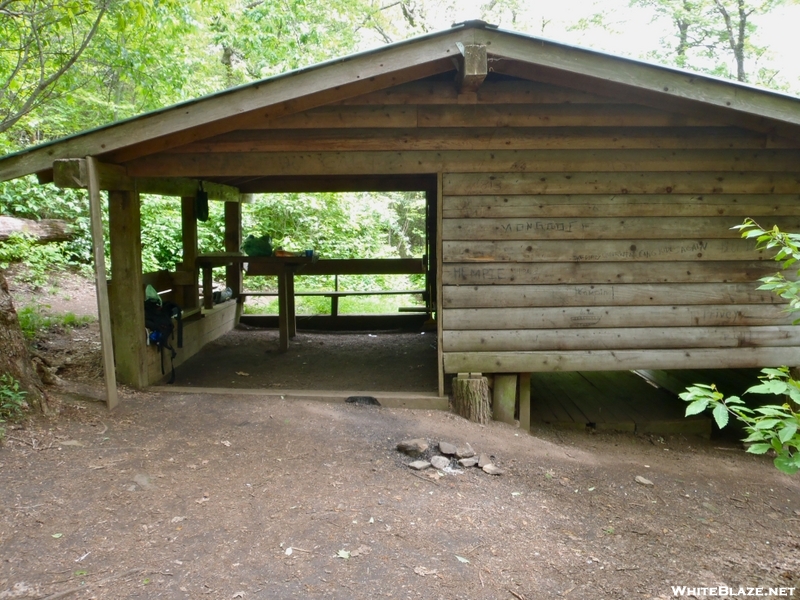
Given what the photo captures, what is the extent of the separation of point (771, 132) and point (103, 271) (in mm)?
6270

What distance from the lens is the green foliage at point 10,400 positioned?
4637mm

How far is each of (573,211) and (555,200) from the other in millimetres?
203

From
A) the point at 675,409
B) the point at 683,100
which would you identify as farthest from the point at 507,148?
the point at 675,409

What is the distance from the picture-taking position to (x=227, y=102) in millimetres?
4922

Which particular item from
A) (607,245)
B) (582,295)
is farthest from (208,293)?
(607,245)

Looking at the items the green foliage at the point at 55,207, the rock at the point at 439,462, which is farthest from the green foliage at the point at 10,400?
the green foliage at the point at 55,207

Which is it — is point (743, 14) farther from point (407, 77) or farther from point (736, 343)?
point (407, 77)

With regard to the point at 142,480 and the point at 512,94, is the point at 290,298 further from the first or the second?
the point at 142,480

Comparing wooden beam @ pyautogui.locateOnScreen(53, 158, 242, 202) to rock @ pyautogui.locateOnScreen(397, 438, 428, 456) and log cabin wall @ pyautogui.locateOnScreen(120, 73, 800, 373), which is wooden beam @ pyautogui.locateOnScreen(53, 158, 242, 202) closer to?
log cabin wall @ pyautogui.locateOnScreen(120, 73, 800, 373)

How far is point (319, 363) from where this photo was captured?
783 centimetres

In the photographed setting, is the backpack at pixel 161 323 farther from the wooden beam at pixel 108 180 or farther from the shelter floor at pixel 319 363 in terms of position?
the wooden beam at pixel 108 180

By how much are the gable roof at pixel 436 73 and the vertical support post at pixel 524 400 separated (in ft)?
9.31

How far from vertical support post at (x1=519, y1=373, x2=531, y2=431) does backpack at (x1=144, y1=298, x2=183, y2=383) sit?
3.94 m

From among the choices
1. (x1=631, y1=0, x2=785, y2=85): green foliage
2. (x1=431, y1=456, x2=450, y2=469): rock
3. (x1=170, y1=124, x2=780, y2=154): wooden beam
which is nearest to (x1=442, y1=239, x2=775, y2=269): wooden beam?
(x1=170, y1=124, x2=780, y2=154): wooden beam
